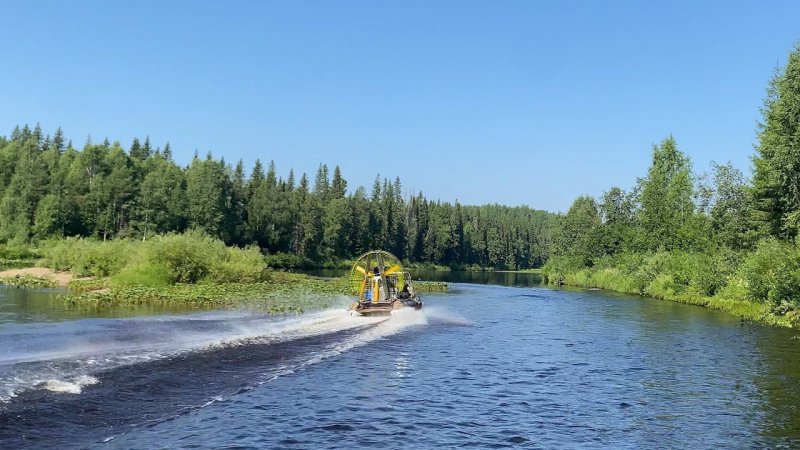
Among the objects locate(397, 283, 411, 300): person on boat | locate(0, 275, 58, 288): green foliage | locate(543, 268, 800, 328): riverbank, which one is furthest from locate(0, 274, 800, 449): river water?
locate(0, 275, 58, 288): green foliage

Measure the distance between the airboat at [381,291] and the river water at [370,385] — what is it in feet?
11.9

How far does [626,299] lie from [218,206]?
8542cm

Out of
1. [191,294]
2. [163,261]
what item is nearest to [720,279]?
[191,294]

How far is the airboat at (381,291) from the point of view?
124ft

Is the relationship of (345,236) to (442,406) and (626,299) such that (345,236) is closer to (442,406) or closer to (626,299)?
(626,299)

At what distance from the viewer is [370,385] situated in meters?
20.0

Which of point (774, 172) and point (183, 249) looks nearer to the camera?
point (774, 172)

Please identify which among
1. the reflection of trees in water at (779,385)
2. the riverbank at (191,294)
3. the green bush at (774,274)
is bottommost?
the reflection of trees in water at (779,385)

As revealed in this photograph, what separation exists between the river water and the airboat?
143 inches

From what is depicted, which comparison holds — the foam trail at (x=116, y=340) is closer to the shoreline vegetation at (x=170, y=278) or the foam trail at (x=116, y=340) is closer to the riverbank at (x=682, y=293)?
the shoreline vegetation at (x=170, y=278)

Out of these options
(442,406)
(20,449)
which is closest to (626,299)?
(442,406)

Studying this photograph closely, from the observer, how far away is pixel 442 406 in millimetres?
17969

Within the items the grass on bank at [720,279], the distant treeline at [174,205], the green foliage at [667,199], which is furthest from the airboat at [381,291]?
the distant treeline at [174,205]

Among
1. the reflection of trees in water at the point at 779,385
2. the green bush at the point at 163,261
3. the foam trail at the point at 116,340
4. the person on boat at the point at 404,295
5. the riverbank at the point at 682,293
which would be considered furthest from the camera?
the green bush at the point at 163,261
